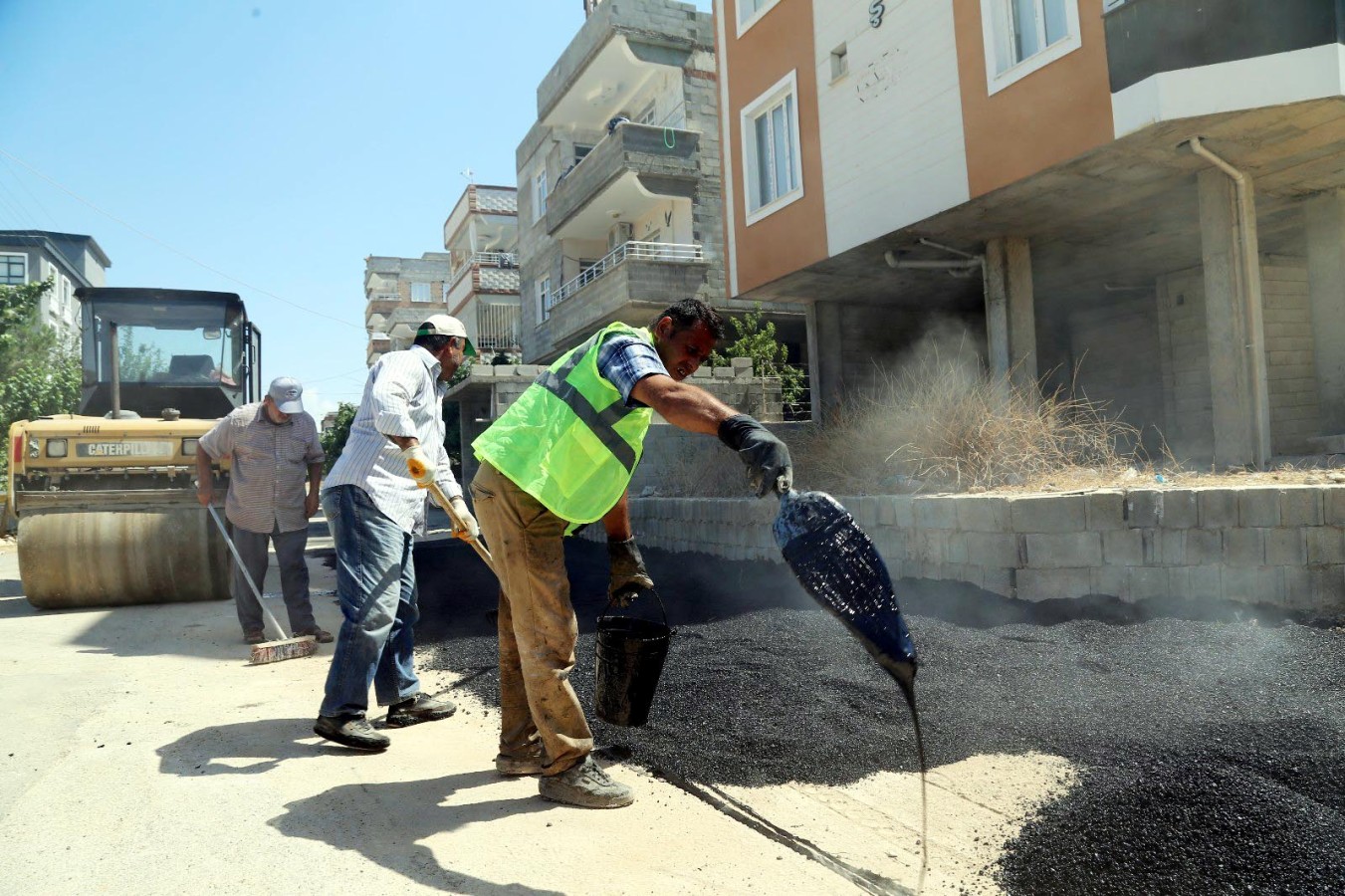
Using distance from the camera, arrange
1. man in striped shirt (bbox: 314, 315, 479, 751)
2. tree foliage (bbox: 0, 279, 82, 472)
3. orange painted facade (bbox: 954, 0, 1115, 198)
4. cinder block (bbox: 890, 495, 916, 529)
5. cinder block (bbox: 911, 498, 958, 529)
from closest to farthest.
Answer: man in striped shirt (bbox: 314, 315, 479, 751) → cinder block (bbox: 911, 498, 958, 529) → cinder block (bbox: 890, 495, 916, 529) → orange painted facade (bbox: 954, 0, 1115, 198) → tree foliage (bbox: 0, 279, 82, 472)

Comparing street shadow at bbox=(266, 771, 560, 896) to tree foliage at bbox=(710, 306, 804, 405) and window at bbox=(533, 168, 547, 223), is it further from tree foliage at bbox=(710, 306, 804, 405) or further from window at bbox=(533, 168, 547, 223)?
window at bbox=(533, 168, 547, 223)

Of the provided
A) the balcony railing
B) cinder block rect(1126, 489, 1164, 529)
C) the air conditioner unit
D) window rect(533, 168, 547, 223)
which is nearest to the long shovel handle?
cinder block rect(1126, 489, 1164, 529)

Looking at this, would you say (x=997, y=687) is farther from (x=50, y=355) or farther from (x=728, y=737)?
(x=50, y=355)

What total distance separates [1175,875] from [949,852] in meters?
0.57

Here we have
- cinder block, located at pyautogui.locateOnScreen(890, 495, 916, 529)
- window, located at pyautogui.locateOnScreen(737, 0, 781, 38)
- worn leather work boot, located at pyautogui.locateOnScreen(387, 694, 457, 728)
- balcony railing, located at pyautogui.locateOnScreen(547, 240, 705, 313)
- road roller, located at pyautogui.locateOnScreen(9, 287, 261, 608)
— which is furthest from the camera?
balcony railing, located at pyautogui.locateOnScreen(547, 240, 705, 313)

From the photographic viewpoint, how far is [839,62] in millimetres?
10688

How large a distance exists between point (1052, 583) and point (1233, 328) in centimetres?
334

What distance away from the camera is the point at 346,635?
146 inches

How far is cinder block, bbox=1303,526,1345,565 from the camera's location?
5.13m

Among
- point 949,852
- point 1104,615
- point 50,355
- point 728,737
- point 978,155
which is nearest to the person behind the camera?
point 949,852

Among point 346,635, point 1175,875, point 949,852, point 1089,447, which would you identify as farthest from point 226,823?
point 1089,447

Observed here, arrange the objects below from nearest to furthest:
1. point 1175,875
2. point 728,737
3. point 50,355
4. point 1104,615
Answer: point 1175,875, point 728,737, point 1104,615, point 50,355

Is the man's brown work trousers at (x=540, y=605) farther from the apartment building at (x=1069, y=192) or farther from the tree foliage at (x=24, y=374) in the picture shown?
the tree foliage at (x=24, y=374)

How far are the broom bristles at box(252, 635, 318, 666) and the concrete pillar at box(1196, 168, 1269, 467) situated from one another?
702 cm
